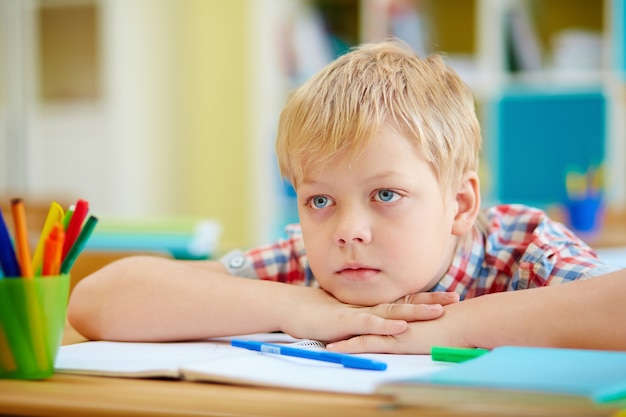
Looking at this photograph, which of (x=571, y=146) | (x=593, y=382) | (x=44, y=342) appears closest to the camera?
(x=593, y=382)

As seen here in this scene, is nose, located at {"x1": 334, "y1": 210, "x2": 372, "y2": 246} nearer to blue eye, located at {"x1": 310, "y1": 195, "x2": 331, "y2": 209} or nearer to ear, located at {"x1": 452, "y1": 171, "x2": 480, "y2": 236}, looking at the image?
blue eye, located at {"x1": 310, "y1": 195, "x2": 331, "y2": 209}

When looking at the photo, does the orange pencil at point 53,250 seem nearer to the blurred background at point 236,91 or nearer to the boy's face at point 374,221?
the boy's face at point 374,221

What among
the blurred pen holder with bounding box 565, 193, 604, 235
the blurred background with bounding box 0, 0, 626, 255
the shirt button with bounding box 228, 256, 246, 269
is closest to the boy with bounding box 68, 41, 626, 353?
the shirt button with bounding box 228, 256, 246, 269

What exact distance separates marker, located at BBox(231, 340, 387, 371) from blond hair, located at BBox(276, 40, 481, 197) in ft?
0.66

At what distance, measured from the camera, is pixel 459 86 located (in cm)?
111

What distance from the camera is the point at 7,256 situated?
78 centimetres

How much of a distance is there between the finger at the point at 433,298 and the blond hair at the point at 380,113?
5.0 inches

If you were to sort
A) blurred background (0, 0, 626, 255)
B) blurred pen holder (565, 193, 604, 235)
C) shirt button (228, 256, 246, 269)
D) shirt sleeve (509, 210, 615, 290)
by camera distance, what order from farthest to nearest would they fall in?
blurred background (0, 0, 626, 255) < blurred pen holder (565, 193, 604, 235) < shirt button (228, 256, 246, 269) < shirt sleeve (509, 210, 615, 290)

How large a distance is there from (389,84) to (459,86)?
11 cm

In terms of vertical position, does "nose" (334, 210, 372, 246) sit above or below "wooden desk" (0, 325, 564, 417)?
above

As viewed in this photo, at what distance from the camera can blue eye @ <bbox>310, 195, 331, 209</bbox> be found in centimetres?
99

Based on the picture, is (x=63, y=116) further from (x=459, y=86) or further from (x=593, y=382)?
(x=593, y=382)

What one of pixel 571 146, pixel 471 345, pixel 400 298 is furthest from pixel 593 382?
pixel 571 146

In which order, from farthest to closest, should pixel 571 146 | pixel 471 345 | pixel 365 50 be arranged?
1. pixel 571 146
2. pixel 365 50
3. pixel 471 345
